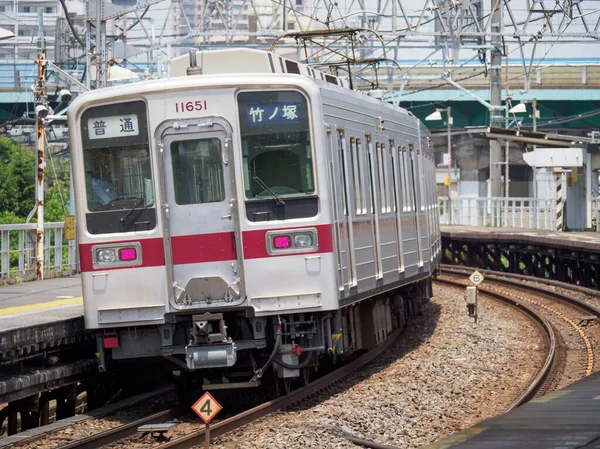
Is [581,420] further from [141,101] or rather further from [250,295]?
[141,101]

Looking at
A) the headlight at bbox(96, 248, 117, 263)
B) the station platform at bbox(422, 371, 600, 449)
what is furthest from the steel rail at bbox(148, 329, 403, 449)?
the headlight at bbox(96, 248, 117, 263)

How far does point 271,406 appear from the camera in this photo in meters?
10.7

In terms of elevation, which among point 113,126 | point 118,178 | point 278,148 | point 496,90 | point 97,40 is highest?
point 97,40

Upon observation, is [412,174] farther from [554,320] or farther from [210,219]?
[210,219]

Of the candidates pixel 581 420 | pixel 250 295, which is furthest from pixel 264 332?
pixel 581 420

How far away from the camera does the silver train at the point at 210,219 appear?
10508 millimetres

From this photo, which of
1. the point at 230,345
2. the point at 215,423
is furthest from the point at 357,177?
the point at 215,423

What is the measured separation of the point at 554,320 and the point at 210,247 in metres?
10.1

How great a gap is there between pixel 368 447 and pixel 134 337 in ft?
9.49

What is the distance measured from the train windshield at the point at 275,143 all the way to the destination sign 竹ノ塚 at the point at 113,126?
100cm

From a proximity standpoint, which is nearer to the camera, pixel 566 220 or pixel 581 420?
pixel 581 420

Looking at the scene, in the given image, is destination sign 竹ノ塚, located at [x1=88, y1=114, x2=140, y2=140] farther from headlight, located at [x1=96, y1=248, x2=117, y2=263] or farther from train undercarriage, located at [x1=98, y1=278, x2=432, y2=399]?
train undercarriage, located at [x1=98, y1=278, x2=432, y2=399]

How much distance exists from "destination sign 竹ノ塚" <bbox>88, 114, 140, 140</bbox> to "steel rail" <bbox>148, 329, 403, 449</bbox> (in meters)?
2.74

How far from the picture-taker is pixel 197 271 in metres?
10.5
